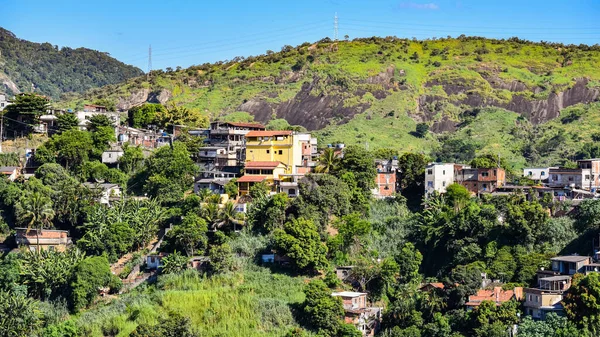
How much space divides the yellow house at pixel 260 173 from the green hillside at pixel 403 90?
22082 millimetres

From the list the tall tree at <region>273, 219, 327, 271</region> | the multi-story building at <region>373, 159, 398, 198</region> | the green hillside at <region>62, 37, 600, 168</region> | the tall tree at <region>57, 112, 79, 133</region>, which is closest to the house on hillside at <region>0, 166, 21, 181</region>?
the tall tree at <region>57, 112, 79, 133</region>

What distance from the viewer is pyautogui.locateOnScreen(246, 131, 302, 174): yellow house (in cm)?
5209

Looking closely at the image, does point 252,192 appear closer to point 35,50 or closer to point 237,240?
point 237,240

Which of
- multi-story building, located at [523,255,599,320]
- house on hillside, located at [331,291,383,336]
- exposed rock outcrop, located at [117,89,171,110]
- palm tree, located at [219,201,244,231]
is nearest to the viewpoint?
multi-story building, located at [523,255,599,320]

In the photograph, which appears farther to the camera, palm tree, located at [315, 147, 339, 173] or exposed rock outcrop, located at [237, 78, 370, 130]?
exposed rock outcrop, located at [237, 78, 370, 130]

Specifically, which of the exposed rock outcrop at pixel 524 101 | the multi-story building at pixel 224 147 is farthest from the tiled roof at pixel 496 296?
the exposed rock outcrop at pixel 524 101

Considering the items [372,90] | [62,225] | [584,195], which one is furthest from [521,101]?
[62,225]

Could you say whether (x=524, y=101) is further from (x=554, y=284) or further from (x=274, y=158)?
(x=554, y=284)

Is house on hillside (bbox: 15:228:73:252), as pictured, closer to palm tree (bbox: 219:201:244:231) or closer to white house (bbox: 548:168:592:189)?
palm tree (bbox: 219:201:244:231)

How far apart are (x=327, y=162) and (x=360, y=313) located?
533 inches

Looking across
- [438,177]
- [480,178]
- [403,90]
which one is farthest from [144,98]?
[480,178]

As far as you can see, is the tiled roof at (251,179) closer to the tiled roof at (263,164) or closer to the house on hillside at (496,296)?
the tiled roof at (263,164)

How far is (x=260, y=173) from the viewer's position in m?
50.6

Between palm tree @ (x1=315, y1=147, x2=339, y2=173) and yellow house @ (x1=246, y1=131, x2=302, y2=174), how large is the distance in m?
1.53
